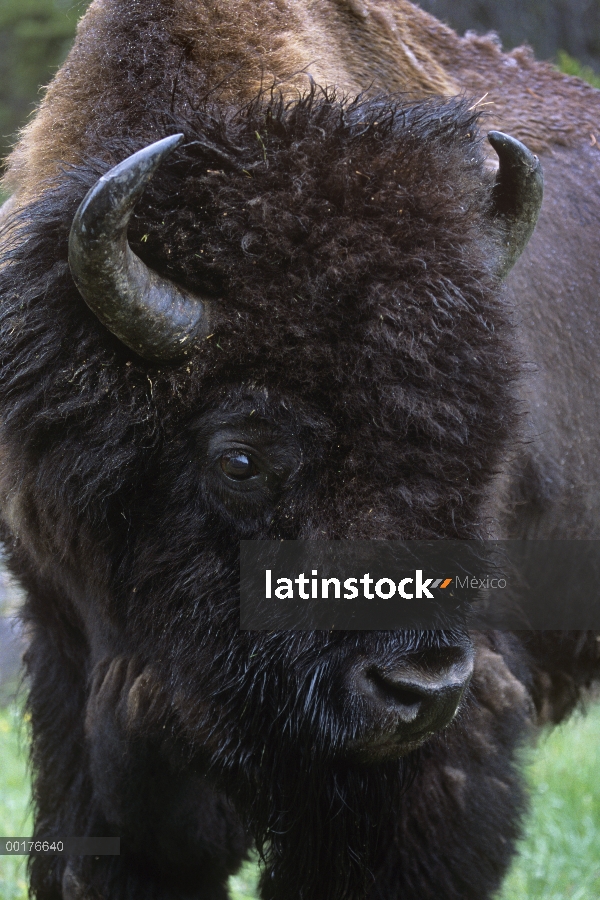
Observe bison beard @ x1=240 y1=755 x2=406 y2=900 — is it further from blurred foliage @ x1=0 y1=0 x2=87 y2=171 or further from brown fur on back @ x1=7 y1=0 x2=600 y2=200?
blurred foliage @ x1=0 y1=0 x2=87 y2=171

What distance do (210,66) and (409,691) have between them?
194 cm

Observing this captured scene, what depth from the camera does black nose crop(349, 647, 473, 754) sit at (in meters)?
2.28

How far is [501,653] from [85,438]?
173cm

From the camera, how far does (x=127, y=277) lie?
2.35 meters

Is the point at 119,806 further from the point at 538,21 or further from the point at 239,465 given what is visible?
the point at 538,21

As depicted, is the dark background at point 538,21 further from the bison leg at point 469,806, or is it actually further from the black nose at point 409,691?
the black nose at point 409,691

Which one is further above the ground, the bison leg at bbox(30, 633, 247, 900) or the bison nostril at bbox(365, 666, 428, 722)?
the bison nostril at bbox(365, 666, 428, 722)

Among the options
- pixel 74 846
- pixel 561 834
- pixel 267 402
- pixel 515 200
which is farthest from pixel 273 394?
pixel 561 834

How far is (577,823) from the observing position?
544 centimetres

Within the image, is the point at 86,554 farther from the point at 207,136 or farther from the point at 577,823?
Result: the point at 577,823

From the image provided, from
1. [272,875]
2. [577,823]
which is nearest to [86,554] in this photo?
[272,875]

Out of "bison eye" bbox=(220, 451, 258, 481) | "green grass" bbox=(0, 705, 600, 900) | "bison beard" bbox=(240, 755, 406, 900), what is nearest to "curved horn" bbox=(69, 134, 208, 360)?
"bison eye" bbox=(220, 451, 258, 481)

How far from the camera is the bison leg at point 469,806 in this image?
3102 millimetres

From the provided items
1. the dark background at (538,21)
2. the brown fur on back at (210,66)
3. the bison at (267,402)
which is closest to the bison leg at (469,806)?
the bison at (267,402)
